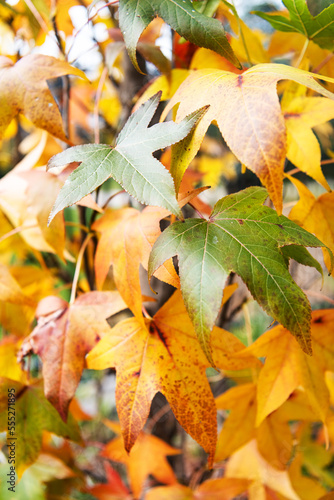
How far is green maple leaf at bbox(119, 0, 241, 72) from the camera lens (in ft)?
1.31

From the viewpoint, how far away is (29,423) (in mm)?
575

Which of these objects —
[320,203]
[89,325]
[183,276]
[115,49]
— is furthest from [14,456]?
[115,49]

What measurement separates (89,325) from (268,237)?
29 centimetres

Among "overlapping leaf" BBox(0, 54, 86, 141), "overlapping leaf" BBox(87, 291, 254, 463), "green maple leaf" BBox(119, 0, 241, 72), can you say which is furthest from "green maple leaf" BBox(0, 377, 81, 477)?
"green maple leaf" BBox(119, 0, 241, 72)

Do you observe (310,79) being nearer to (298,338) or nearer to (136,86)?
(298,338)

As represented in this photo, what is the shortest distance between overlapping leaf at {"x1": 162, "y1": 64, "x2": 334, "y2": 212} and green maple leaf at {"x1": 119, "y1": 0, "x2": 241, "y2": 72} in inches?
1.3

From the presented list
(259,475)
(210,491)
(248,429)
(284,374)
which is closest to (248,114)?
(284,374)

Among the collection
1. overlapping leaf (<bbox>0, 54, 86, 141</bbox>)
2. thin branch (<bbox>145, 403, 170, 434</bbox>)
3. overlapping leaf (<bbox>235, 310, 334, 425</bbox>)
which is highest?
overlapping leaf (<bbox>0, 54, 86, 141</bbox>)

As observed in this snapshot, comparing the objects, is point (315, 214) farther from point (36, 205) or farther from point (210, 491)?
point (210, 491)

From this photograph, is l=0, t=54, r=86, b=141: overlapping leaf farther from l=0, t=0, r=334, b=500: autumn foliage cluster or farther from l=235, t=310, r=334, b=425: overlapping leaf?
l=235, t=310, r=334, b=425: overlapping leaf

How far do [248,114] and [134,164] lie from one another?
128 mm

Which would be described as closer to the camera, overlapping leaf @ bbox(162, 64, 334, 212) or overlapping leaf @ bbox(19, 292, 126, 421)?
overlapping leaf @ bbox(162, 64, 334, 212)

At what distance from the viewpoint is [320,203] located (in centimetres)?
49

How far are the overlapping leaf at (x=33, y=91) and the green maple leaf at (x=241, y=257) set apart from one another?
9.6 inches
